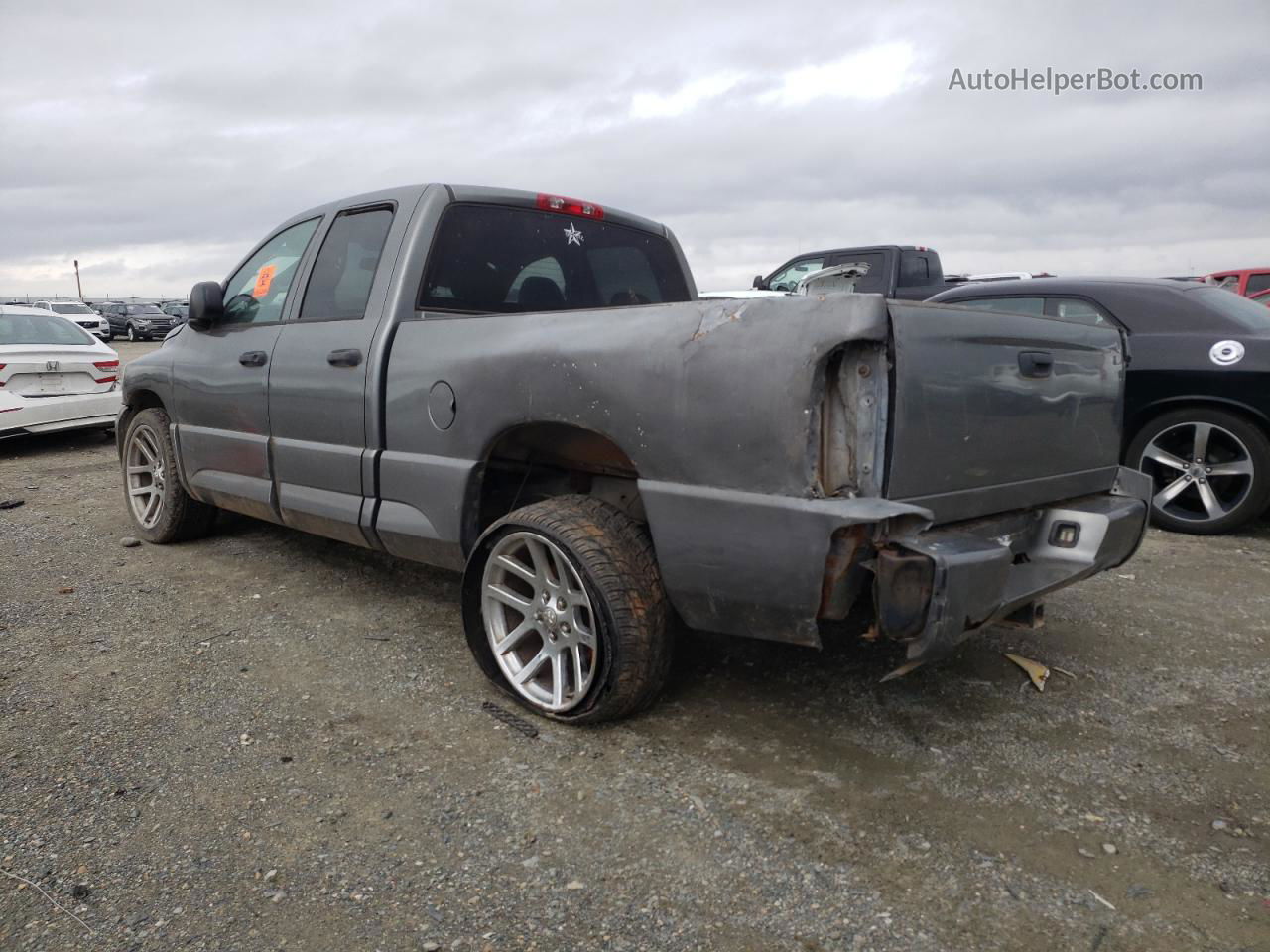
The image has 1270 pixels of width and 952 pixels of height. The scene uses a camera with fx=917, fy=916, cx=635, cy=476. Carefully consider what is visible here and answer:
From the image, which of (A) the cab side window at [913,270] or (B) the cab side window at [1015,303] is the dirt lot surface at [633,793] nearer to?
(B) the cab side window at [1015,303]

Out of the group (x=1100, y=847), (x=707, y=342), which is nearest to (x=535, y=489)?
(x=707, y=342)

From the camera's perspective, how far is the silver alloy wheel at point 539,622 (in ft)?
9.66

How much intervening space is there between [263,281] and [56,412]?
5.66 metres

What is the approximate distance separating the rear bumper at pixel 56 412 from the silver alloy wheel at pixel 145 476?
366 centimetres

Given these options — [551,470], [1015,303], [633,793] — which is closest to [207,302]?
[551,470]

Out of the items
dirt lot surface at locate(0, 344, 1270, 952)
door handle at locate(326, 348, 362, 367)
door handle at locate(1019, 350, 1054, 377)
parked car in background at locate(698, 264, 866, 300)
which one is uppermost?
parked car in background at locate(698, 264, 866, 300)

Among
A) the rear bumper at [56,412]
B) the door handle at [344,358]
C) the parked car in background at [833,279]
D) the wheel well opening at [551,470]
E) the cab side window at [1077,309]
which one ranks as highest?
the parked car in background at [833,279]

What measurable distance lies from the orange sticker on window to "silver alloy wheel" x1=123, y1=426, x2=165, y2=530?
1.26 meters

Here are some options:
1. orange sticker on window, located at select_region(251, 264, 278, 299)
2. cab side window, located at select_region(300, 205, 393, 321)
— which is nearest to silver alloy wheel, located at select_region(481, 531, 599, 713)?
cab side window, located at select_region(300, 205, 393, 321)

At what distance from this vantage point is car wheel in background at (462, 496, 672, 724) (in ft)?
9.13

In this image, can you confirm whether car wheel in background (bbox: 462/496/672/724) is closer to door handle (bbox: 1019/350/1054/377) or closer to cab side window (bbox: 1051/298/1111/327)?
door handle (bbox: 1019/350/1054/377)

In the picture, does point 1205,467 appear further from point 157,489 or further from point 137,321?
point 137,321

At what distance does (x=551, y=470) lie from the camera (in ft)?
11.6

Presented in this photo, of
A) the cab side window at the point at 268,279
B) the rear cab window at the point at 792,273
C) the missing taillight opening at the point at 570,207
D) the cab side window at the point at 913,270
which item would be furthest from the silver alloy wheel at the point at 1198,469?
the rear cab window at the point at 792,273
